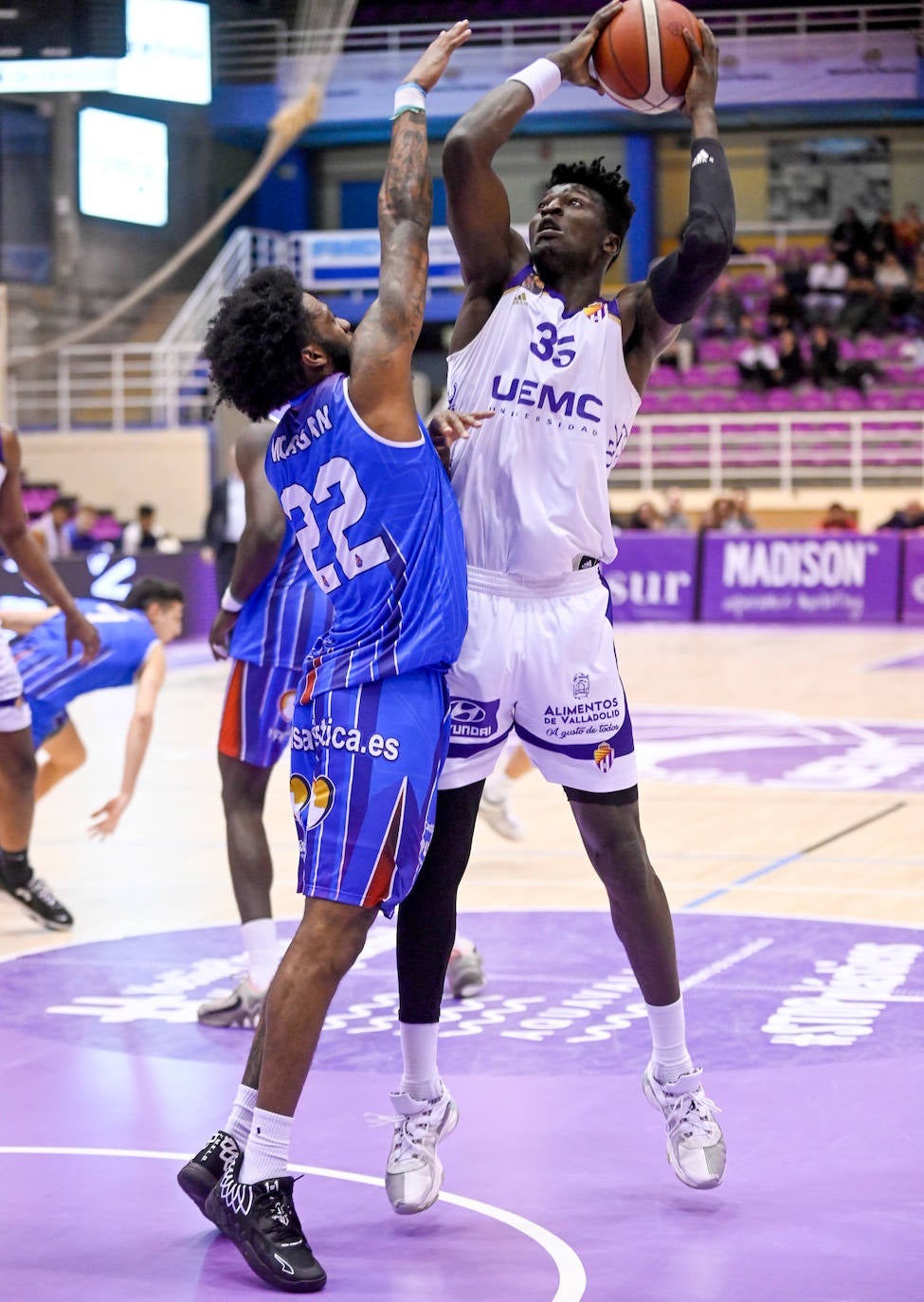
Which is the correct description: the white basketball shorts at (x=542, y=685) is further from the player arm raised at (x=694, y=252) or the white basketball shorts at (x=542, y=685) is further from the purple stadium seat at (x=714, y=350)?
the purple stadium seat at (x=714, y=350)

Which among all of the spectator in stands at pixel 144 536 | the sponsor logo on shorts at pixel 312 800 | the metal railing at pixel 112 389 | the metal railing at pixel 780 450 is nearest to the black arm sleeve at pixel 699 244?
the sponsor logo on shorts at pixel 312 800

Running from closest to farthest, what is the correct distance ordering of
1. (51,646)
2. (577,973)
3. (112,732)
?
(577,973) < (51,646) < (112,732)

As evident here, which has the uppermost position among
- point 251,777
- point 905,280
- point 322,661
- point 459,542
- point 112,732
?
point 905,280

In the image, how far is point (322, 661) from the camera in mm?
3576

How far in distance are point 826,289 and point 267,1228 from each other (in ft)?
82.5

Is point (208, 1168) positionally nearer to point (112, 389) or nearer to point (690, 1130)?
point (690, 1130)

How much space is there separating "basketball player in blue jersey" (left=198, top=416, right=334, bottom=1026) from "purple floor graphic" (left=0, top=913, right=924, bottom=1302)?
25 centimetres

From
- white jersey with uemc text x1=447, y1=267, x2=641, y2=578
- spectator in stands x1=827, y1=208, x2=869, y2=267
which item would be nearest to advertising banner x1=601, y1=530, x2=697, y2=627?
spectator in stands x1=827, y1=208, x2=869, y2=267

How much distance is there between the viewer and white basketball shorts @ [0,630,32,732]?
6.17 m

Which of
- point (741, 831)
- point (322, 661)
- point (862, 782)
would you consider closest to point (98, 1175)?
point (322, 661)

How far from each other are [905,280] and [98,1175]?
2470cm

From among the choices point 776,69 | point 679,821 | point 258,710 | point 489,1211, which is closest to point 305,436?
point 489,1211

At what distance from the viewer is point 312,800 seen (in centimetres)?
350

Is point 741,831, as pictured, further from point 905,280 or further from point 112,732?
point 905,280
